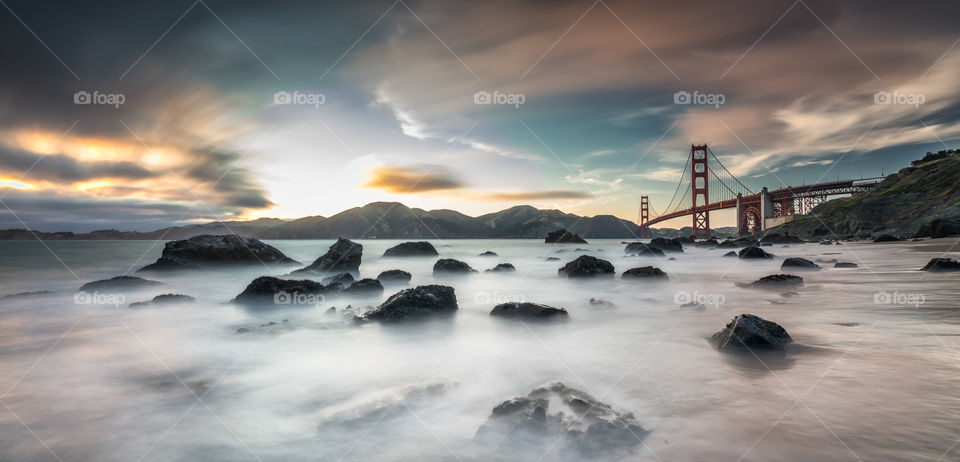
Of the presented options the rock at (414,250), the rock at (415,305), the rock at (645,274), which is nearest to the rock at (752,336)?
the rock at (415,305)

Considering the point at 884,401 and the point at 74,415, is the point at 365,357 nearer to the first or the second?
the point at 74,415

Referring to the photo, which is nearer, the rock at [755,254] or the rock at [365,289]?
the rock at [365,289]

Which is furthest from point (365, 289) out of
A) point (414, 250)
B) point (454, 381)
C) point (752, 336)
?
point (414, 250)

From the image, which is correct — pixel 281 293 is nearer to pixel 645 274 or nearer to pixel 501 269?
pixel 501 269

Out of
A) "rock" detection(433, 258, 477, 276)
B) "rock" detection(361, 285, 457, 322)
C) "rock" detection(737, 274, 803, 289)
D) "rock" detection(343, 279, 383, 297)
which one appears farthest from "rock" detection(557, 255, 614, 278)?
"rock" detection(361, 285, 457, 322)

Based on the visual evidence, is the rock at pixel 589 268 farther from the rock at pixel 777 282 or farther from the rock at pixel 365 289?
the rock at pixel 365 289

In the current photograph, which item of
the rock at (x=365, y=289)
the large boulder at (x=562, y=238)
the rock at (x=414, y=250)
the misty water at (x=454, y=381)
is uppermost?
the large boulder at (x=562, y=238)
